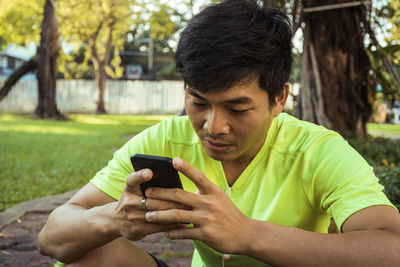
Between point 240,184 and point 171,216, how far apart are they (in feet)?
Answer: 1.65

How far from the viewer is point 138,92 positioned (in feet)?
74.4

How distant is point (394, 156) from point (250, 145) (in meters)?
4.83

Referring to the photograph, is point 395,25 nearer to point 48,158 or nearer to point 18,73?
point 48,158

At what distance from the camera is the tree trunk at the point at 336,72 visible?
6.00m

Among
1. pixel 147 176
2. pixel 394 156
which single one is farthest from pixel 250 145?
pixel 394 156

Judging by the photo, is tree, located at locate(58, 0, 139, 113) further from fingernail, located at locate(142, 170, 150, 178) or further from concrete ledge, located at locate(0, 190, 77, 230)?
fingernail, located at locate(142, 170, 150, 178)

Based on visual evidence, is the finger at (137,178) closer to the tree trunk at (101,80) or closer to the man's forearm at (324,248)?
the man's forearm at (324,248)

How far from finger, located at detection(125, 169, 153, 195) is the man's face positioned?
1.15ft

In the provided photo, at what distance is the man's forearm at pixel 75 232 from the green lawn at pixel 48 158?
2689 millimetres

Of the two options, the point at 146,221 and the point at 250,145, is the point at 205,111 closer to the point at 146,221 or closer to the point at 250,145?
the point at 250,145

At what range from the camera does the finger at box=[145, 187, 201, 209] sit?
4.67 ft

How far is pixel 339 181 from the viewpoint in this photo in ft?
5.28

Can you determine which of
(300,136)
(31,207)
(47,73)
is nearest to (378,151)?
(31,207)

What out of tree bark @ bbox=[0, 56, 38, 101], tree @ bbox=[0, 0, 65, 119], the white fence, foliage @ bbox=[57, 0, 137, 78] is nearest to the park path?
tree @ bbox=[0, 0, 65, 119]
